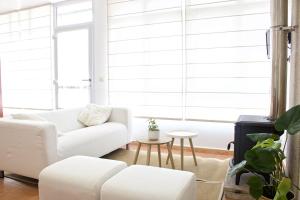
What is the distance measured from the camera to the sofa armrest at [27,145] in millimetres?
2390

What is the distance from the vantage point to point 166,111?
4.07 m

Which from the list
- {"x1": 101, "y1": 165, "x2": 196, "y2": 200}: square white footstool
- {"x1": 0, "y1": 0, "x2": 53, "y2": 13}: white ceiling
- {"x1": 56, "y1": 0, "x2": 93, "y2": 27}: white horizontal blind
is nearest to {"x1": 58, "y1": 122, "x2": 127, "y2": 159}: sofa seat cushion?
{"x1": 101, "y1": 165, "x2": 196, "y2": 200}: square white footstool

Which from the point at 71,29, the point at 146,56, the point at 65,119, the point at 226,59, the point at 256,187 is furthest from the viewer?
the point at 71,29

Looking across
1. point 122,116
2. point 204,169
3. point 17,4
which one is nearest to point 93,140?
point 122,116

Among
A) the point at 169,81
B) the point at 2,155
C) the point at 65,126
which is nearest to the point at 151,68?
the point at 169,81

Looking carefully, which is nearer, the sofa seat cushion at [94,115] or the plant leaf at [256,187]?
the plant leaf at [256,187]

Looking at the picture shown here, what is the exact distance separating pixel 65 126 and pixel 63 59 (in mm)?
2093

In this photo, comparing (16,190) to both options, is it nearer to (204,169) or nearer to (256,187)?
(204,169)

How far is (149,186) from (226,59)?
2580 mm

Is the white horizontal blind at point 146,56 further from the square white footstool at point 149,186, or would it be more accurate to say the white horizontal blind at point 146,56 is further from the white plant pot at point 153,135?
the square white footstool at point 149,186

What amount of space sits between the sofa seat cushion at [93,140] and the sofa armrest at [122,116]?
0.31 feet

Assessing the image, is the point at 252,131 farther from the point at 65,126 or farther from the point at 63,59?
the point at 63,59

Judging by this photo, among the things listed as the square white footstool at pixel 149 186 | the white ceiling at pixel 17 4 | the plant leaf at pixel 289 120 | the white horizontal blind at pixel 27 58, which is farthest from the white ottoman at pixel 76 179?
the white ceiling at pixel 17 4

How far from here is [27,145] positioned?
96.9 inches
